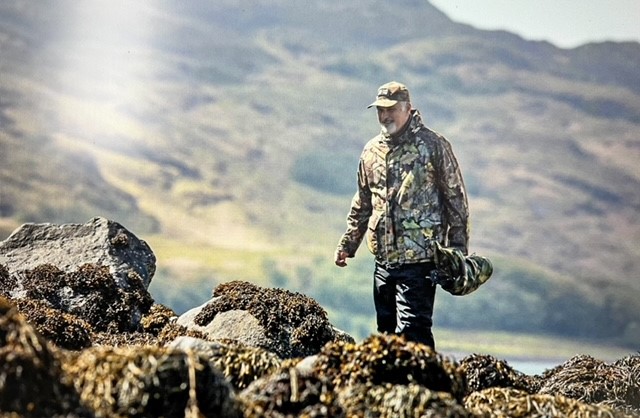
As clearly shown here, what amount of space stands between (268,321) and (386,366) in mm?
6850

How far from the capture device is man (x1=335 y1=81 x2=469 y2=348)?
1609cm

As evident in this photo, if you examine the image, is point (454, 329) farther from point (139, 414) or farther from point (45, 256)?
point (139, 414)

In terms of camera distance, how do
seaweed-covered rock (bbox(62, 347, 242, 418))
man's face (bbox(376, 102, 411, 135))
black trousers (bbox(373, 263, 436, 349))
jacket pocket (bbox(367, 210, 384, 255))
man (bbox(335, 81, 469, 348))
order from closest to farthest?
1. seaweed-covered rock (bbox(62, 347, 242, 418))
2. black trousers (bbox(373, 263, 436, 349))
3. man (bbox(335, 81, 469, 348))
4. man's face (bbox(376, 102, 411, 135))
5. jacket pocket (bbox(367, 210, 384, 255))

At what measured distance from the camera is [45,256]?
2164 cm

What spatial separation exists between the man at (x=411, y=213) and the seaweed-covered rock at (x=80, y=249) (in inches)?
247

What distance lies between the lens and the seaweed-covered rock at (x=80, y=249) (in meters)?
21.3

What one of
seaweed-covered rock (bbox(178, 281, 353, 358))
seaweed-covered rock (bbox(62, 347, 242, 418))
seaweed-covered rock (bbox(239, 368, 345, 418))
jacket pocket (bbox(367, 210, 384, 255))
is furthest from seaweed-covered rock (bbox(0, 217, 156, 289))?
seaweed-covered rock (bbox(62, 347, 242, 418))

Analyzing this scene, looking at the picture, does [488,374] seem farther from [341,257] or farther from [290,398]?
[290,398]

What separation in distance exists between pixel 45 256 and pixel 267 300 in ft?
18.2

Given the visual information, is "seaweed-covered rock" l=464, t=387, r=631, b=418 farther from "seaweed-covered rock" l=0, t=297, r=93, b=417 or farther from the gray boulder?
the gray boulder

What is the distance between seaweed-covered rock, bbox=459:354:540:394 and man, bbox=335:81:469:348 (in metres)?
0.89

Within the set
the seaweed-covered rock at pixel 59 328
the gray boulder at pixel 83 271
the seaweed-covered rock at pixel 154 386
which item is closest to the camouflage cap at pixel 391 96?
the seaweed-covered rock at pixel 59 328

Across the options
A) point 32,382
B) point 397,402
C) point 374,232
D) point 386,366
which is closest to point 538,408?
point 386,366

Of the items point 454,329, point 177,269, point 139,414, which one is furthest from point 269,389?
point 454,329
